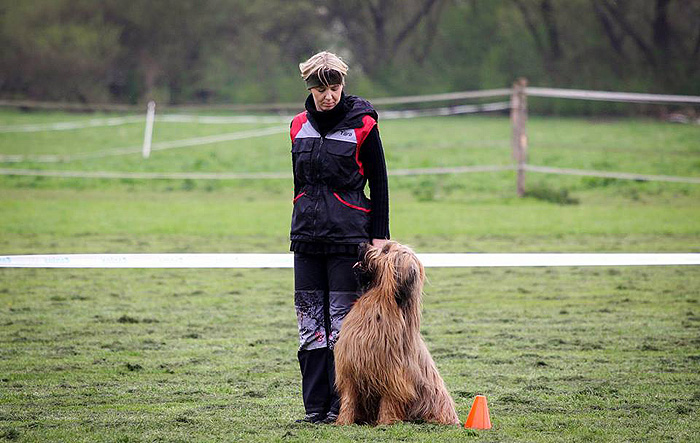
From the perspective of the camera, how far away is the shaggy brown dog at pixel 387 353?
4.61m

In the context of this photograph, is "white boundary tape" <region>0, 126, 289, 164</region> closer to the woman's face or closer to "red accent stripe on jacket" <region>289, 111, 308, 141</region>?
"red accent stripe on jacket" <region>289, 111, 308, 141</region>

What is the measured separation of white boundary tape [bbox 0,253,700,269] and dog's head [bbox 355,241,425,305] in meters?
2.49

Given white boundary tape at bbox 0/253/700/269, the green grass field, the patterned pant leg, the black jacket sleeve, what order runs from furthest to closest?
white boundary tape at bbox 0/253/700/269 < the green grass field < the patterned pant leg < the black jacket sleeve

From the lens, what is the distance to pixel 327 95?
15.3ft

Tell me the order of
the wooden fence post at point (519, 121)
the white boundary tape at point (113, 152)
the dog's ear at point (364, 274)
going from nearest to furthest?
the dog's ear at point (364, 274)
the wooden fence post at point (519, 121)
the white boundary tape at point (113, 152)

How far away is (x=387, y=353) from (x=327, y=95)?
1.30 meters

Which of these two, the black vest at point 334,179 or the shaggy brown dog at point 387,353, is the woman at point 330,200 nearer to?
the black vest at point 334,179

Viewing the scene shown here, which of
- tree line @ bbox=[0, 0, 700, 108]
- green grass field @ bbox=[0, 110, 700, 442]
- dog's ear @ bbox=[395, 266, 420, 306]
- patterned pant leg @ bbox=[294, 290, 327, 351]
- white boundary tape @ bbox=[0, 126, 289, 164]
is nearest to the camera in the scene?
dog's ear @ bbox=[395, 266, 420, 306]

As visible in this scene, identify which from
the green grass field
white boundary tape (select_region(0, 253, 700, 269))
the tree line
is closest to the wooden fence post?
the green grass field

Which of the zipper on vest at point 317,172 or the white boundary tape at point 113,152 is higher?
the white boundary tape at point 113,152

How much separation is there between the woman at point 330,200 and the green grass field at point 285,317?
23.2 inches

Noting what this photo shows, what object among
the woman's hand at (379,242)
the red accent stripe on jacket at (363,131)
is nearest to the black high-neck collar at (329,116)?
the red accent stripe on jacket at (363,131)

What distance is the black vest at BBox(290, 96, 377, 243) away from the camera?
4.71m

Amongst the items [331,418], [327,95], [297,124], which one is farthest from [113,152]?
[327,95]
